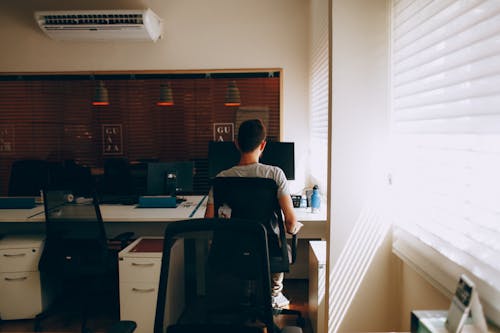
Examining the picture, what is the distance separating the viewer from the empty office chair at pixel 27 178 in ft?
13.3

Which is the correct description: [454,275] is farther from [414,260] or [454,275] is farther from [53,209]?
[53,209]

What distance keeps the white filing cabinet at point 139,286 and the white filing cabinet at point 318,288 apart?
1160mm

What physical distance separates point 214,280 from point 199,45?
8.79ft

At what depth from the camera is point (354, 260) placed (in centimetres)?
212

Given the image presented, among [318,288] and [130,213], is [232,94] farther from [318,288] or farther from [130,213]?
[318,288]

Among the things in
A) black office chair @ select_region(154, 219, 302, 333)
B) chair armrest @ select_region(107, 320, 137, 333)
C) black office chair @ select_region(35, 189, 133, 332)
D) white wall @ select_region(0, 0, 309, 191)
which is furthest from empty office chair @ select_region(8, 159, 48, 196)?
chair armrest @ select_region(107, 320, 137, 333)

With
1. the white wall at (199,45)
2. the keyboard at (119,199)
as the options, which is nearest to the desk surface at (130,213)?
the keyboard at (119,199)

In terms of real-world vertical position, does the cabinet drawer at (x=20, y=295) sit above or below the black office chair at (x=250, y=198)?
below

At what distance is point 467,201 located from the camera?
134 centimetres

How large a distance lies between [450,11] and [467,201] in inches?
29.2

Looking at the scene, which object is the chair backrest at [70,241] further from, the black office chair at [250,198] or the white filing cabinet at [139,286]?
the black office chair at [250,198]

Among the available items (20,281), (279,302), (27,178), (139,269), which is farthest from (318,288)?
(27,178)

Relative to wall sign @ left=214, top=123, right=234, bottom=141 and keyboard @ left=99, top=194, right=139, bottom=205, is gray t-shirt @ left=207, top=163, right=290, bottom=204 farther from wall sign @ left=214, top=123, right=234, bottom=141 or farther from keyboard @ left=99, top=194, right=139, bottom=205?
wall sign @ left=214, top=123, right=234, bottom=141

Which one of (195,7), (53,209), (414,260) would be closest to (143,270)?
(53,209)
